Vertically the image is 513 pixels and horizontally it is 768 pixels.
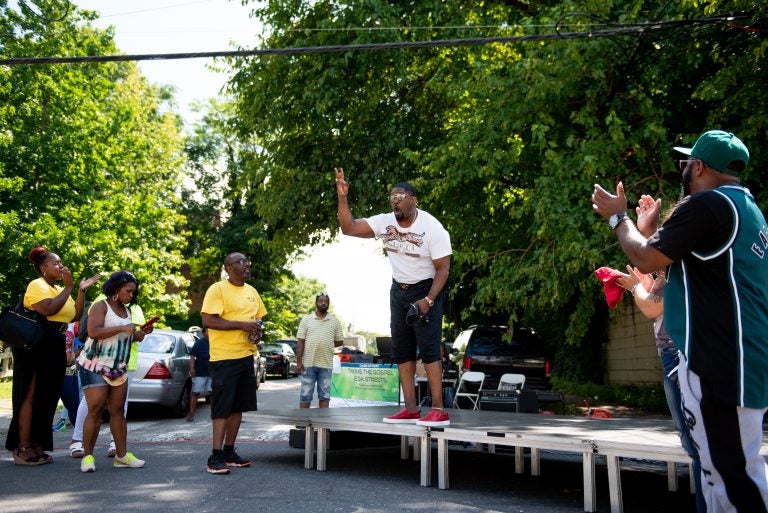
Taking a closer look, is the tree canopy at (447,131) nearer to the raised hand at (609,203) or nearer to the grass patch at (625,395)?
the grass patch at (625,395)

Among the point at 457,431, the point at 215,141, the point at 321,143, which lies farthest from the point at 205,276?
the point at 457,431

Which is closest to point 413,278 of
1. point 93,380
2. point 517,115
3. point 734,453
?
point 93,380

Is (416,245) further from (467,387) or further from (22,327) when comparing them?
(467,387)

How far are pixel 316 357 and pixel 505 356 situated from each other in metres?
5.25

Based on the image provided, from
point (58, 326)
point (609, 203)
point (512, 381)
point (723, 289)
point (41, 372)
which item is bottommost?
point (512, 381)

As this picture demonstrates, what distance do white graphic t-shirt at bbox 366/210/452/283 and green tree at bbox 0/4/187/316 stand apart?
54.9 feet

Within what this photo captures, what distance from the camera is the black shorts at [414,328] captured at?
6.24 meters

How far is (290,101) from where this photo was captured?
1717cm

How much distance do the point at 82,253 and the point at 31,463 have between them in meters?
15.1

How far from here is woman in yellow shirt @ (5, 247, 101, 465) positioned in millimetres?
7223

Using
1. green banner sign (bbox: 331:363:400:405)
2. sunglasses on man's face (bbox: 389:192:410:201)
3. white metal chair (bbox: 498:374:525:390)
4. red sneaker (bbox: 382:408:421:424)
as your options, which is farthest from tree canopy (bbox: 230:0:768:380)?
sunglasses on man's face (bbox: 389:192:410:201)

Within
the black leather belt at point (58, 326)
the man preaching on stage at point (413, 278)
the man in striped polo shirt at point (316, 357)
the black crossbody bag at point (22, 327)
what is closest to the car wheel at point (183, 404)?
the man in striped polo shirt at point (316, 357)

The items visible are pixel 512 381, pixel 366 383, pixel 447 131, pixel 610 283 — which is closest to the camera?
pixel 610 283

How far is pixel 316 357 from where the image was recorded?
10.8 meters
